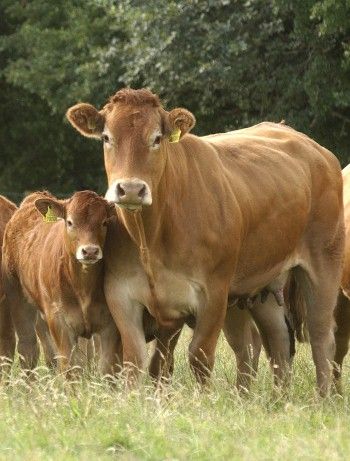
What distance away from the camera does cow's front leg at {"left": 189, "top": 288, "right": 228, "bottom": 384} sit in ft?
32.5

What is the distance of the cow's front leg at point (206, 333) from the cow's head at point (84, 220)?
0.78 meters

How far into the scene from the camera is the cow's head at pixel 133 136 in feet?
30.3

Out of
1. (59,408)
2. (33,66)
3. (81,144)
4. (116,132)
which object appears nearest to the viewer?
(59,408)


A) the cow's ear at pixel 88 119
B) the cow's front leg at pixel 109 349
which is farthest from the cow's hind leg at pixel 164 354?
the cow's ear at pixel 88 119

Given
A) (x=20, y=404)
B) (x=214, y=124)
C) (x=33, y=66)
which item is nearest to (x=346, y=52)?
(x=214, y=124)

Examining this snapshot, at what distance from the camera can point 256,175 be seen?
35.4 ft

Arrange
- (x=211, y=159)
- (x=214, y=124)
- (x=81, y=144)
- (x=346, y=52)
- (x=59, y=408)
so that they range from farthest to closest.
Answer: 1. (x=81, y=144)
2. (x=214, y=124)
3. (x=346, y=52)
4. (x=211, y=159)
5. (x=59, y=408)

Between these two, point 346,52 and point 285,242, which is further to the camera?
point 346,52

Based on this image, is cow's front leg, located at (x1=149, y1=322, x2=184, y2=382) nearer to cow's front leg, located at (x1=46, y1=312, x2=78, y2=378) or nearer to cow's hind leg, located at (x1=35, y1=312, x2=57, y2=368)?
cow's front leg, located at (x1=46, y1=312, x2=78, y2=378)

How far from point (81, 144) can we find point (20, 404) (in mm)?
24448

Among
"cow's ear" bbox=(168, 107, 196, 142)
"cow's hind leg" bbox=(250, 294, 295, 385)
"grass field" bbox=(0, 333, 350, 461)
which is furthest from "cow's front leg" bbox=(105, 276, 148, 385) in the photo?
"cow's hind leg" bbox=(250, 294, 295, 385)

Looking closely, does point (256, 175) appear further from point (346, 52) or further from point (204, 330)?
point (346, 52)

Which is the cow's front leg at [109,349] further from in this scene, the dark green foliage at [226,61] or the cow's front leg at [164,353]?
the dark green foliage at [226,61]

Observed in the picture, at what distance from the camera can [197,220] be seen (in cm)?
998
